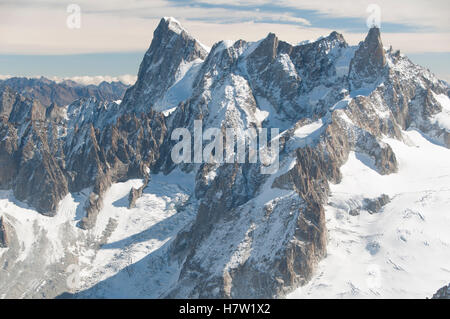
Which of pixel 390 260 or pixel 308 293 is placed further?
pixel 390 260
